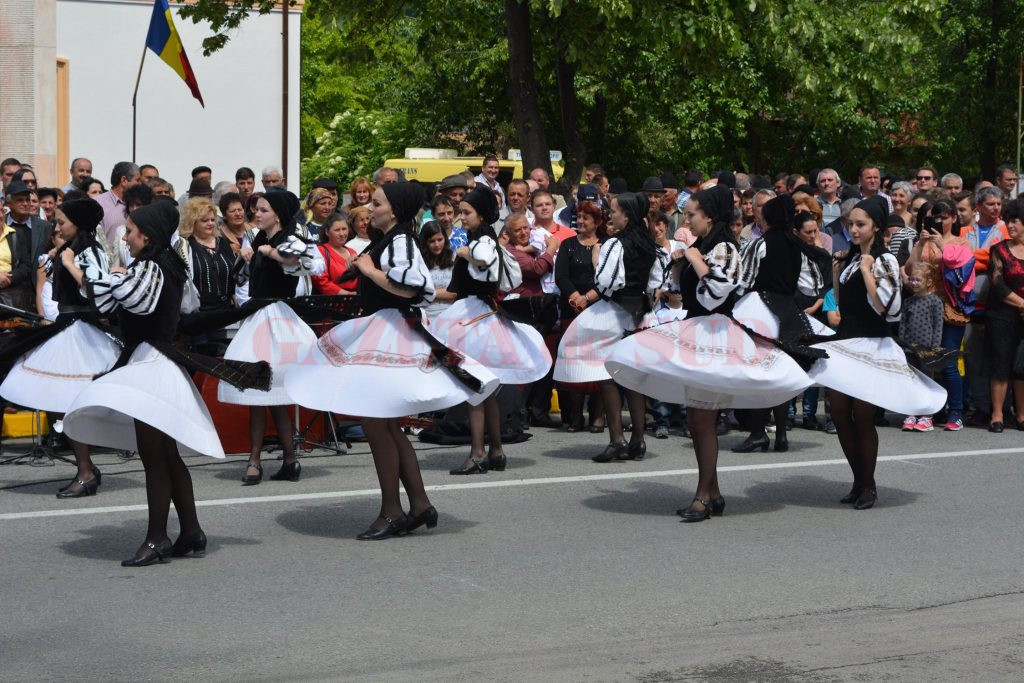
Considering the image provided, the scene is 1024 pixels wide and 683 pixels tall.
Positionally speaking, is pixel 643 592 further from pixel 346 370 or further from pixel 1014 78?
pixel 1014 78

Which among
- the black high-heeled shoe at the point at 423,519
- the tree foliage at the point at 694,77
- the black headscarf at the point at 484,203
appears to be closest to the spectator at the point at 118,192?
the black headscarf at the point at 484,203

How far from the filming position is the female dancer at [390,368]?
8258mm

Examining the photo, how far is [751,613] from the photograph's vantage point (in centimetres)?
700

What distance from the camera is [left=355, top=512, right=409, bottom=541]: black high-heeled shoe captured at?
849 cm

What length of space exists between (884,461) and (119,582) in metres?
6.12

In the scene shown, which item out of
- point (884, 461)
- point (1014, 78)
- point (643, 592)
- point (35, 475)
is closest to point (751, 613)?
point (643, 592)

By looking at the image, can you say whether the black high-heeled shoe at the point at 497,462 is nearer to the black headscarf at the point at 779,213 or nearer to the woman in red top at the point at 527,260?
the woman in red top at the point at 527,260

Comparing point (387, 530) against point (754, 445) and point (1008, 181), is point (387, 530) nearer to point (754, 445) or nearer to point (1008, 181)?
point (754, 445)

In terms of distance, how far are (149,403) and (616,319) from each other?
4.72 meters

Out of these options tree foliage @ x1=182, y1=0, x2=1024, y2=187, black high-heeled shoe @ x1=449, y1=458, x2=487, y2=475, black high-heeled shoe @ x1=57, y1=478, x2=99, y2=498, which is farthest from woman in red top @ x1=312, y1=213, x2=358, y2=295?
tree foliage @ x1=182, y1=0, x2=1024, y2=187

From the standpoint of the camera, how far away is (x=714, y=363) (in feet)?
28.9

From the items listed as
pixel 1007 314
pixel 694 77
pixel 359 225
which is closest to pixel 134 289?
pixel 359 225

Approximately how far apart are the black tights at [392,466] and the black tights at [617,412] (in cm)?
290

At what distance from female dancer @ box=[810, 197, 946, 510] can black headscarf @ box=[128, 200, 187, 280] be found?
393cm
